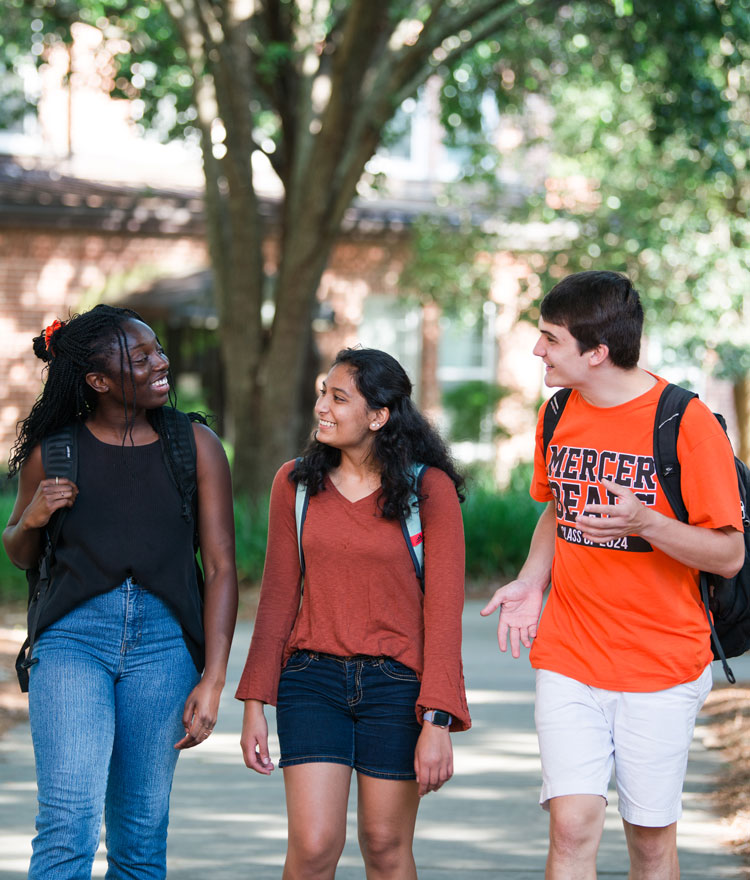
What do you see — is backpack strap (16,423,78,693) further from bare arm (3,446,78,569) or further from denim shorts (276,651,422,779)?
denim shorts (276,651,422,779)

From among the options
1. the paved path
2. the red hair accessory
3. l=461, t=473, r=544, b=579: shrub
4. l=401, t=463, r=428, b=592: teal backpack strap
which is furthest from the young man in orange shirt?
l=461, t=473, r=544, b=579: shrub

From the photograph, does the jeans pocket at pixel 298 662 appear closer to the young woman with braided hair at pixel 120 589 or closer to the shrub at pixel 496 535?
the young woman with braided hair at pixel 120 589

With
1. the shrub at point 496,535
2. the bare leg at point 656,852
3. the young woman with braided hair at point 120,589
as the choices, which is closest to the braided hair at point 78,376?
the young woman with braided hair at point 120,589

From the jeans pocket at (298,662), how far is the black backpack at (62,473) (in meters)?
0.42

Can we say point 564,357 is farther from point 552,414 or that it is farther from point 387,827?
point 387,827

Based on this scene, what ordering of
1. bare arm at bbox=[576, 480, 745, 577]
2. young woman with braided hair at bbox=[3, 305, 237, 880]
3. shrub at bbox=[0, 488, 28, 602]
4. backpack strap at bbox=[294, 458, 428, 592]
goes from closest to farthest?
1. bare arm at bbox=[576, 480, 745, 577]
2. young woman with braided hair at bbox=[3, 305, 237, 880]
3. backpack strap at bbox=[294, 458, 428, 592]
4. shrub at bbox=[0, 488, 28, 602]

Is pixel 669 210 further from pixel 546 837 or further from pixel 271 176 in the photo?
pixel 546 837

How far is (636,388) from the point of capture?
340cm

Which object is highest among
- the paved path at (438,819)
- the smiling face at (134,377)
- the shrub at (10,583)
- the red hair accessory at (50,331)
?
the red hair accessory at (50,331)

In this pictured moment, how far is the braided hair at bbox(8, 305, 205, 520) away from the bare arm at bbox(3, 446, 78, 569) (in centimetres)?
6

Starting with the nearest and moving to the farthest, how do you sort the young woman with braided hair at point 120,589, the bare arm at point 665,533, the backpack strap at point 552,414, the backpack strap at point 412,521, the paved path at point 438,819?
the bare arm at point 665,533
the young woman with braided hair at point 120,589
the backpack strap at point 412,521
the backpack strap at point 552,414
the paved path at point 438,819

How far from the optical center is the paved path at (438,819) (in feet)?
14.9

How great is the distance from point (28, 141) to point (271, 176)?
366 centimetres

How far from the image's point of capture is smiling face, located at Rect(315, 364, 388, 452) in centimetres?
344
